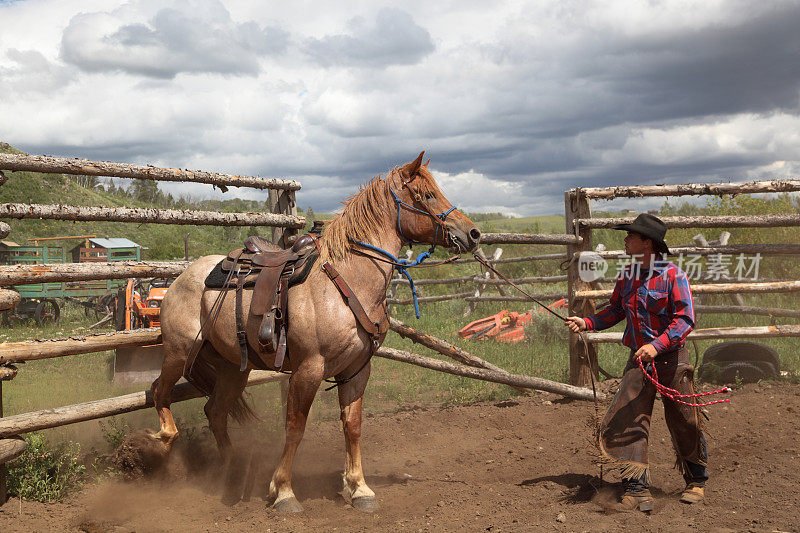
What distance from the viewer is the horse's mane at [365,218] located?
4660 mm

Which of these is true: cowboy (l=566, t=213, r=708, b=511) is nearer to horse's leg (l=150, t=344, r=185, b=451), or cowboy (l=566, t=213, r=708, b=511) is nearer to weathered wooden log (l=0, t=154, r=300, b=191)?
horse's leg (l=150, t=344, r=185, b=451)

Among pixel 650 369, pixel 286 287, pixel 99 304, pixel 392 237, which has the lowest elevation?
pixel 99 304

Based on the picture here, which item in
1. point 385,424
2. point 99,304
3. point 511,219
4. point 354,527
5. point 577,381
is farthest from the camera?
point 511,219

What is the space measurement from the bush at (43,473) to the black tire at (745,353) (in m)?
7.63

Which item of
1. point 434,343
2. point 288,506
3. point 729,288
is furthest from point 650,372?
point 729,288

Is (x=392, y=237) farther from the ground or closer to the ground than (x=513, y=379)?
Result: farther from the ground

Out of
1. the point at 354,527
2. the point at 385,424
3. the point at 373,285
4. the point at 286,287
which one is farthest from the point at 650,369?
the point at 385,424

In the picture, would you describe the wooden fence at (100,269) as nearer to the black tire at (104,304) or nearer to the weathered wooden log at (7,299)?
the weathered wooden log at (7,299)

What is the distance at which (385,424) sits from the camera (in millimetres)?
6992

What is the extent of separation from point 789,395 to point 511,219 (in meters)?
76.7

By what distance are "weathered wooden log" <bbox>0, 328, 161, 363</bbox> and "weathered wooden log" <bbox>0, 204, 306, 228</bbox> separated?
0.97 metres

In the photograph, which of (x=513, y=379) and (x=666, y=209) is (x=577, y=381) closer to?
(x=513, y=379)

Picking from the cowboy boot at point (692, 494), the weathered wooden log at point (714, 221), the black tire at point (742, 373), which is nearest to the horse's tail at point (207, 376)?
the cowboy boot at point (692, 494)

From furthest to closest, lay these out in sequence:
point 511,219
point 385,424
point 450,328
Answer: point 511,219 < point 450,328 < point 385,424
